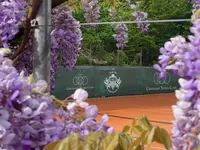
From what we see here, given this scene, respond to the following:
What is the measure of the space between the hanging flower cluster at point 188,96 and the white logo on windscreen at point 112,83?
18.0 meters

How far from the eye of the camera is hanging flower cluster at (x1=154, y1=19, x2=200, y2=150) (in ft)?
2.96

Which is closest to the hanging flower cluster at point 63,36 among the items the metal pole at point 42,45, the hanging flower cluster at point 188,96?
the metal pole at point 42,45

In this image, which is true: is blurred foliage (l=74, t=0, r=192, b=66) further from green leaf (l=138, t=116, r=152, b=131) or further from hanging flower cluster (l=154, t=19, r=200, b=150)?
hanging flower cluster (l=154, t=19, r=200, b=150)

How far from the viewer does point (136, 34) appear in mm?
22484

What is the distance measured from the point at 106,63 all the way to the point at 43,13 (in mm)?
16984

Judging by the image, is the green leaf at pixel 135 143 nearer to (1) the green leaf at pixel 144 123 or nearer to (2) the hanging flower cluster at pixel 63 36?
(1) the green leaf at pixel 144 123

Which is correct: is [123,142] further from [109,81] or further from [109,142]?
[109,81]

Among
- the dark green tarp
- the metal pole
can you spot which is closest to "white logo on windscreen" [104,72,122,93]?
the dark green tarp

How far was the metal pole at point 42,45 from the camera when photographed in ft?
8.91

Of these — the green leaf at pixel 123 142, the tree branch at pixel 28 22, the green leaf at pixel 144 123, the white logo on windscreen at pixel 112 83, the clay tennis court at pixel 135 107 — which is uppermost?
the tree branch at pixel 28 22

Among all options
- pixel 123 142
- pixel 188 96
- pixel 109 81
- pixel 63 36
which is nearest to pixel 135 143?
pixel 123 142

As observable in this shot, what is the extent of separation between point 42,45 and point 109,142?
176 cm

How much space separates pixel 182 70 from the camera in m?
0.96

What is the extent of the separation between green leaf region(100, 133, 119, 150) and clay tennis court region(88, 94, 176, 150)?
1173cm
